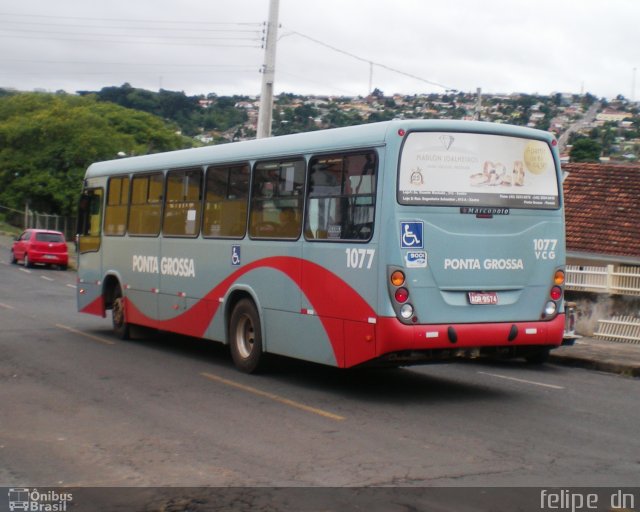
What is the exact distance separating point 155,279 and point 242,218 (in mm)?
3249

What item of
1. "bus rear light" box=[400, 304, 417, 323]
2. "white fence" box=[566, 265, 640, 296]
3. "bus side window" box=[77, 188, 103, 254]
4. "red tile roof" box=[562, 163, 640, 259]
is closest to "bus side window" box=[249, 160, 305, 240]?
"bus rear light" box=[400, 304, 417, 323]

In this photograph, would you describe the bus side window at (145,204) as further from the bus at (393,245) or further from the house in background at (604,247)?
the house in background at (604,247)

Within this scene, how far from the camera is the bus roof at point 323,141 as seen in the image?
10.8 m

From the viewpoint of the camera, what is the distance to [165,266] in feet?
51.3

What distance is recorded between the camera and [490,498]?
22.6 ft

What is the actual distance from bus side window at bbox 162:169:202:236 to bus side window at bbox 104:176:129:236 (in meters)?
1.85

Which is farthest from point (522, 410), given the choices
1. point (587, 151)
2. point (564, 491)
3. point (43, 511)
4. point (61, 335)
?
point (587, 151)

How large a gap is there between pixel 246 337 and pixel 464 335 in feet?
12.3

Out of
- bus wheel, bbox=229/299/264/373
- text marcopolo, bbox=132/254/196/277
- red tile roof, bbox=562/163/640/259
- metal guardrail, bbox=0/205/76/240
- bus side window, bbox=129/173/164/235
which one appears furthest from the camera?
metal guardrail, bbox=0/205/76/240

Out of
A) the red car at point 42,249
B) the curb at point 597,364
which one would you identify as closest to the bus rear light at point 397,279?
the curb at point 597,364

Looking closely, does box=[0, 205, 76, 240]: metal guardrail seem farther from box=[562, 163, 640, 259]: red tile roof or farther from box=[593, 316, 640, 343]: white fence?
box=[593, 316, 640, 343]: white fence

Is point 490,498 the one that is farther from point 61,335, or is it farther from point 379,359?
point 61,335

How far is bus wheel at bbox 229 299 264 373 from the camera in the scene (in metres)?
12.9

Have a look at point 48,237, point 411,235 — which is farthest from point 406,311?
point 48,237
